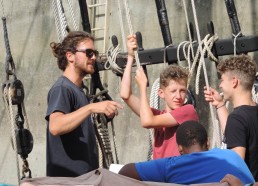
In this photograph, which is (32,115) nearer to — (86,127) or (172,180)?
(86,127)

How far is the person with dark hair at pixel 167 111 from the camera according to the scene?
147 inches

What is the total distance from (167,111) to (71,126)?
0.52 m

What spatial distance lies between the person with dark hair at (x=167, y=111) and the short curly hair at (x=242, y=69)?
0.33 m

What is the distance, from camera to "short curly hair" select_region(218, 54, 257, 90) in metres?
3.53

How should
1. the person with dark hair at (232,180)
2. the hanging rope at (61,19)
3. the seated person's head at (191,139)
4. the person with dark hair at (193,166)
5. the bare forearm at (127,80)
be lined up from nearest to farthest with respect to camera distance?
the person with dark hair at (232,180), the person with dark hair at (193,166), the seated person's head at (191,139), the bare forearm at (127,80), the hanging rope at (61,19)

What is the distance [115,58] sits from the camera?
507 centimetres

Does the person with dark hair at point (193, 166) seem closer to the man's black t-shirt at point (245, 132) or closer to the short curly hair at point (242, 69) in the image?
the man's black t-shirt at point (245, 132)

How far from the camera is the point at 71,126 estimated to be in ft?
11.8

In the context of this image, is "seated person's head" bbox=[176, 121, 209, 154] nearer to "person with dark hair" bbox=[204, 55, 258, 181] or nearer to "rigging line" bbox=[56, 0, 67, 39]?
"person with dark hair" bbox=[204, 55, 258, 181]

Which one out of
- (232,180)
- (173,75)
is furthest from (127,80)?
(232,180)

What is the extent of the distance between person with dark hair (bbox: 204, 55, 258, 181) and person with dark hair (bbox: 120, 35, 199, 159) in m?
0.27

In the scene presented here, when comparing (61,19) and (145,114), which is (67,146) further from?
(61,19)

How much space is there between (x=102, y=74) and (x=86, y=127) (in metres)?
2.40

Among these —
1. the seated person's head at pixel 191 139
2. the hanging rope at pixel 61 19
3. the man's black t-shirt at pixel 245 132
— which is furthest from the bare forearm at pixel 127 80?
the hanging rope at pixel 61 19
